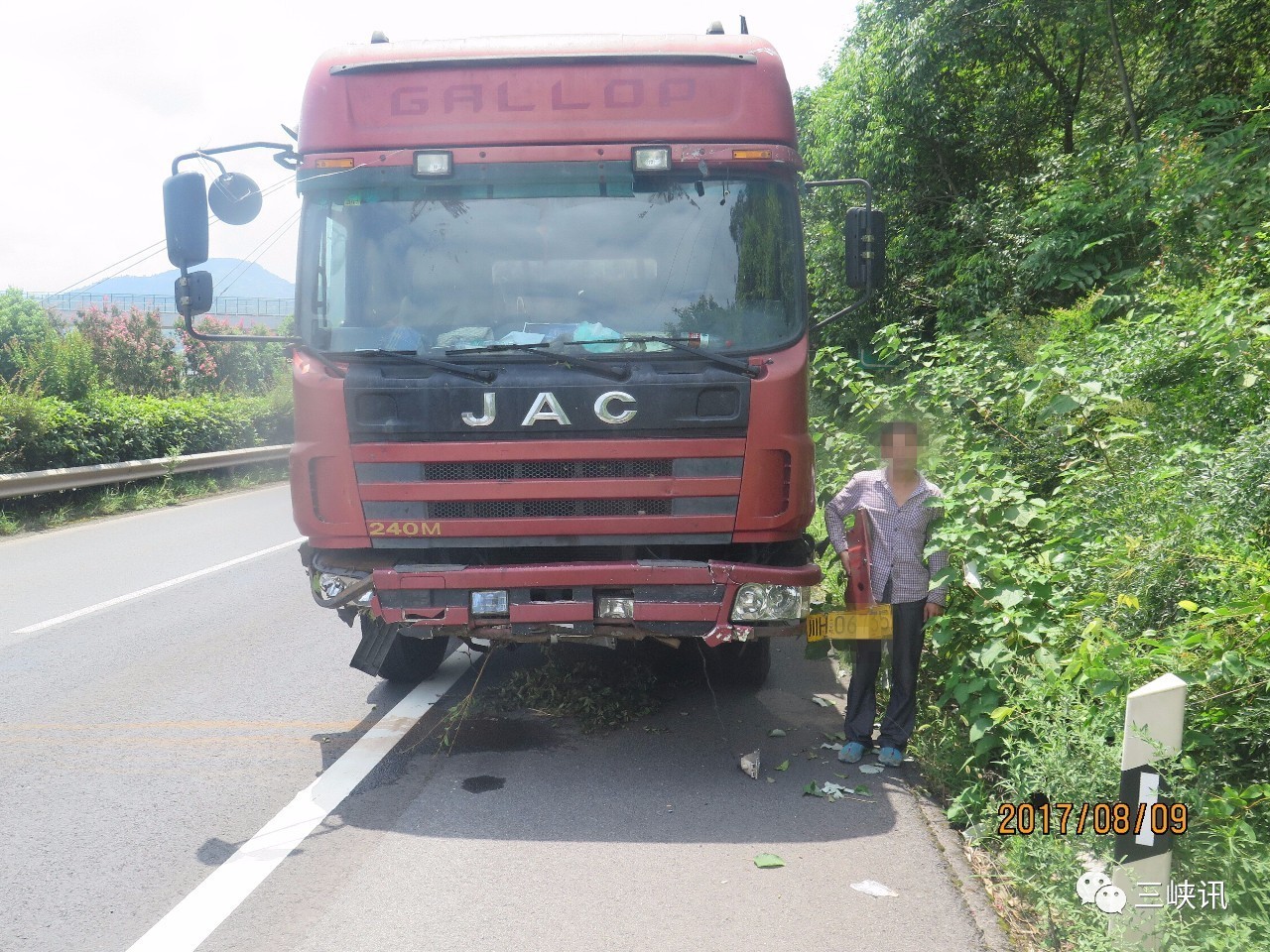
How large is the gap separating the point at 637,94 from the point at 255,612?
18.2 feet

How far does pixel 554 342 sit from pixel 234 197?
1964 millimetres

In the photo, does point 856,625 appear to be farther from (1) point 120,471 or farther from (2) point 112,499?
(1) point 120,471

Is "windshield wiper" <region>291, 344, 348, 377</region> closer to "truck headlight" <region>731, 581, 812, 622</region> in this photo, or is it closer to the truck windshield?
the truck windshield

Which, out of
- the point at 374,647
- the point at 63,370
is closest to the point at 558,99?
the point at 374,647

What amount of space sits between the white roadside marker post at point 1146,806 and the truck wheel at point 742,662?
3240 mm

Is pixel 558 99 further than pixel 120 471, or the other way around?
pixel 120 471

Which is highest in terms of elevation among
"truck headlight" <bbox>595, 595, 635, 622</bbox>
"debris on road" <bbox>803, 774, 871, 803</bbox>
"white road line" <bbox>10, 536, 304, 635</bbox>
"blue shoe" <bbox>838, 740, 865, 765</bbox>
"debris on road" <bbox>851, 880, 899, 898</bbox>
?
"truck headlight" <bbox>595, 595, 635, 622</bbox>

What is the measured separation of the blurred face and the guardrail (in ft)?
39.8

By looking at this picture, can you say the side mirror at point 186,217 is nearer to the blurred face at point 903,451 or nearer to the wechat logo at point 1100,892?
the blurred face at point 903,451

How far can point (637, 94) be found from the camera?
5598 millimetres

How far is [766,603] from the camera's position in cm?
536

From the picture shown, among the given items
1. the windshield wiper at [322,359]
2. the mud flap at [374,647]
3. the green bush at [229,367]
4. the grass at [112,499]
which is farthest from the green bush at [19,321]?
the windshield wiper at [322,359]

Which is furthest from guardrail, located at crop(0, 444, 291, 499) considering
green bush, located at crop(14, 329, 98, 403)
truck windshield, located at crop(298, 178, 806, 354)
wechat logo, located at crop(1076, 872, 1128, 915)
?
wechat logo, located at crop(1076, 872, 1128, 915)

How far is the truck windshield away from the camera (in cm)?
551
